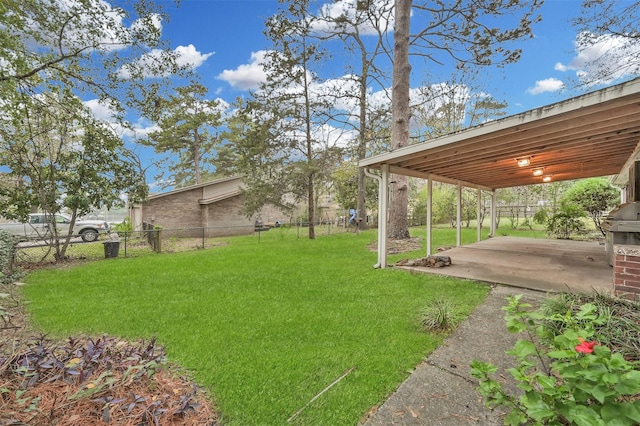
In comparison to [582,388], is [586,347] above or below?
above

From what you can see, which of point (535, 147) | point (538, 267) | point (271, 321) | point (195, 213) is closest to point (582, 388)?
point (271, 321)

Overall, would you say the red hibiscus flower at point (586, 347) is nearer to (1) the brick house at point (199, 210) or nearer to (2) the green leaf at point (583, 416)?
(2) the green leaf at point (583, 416)

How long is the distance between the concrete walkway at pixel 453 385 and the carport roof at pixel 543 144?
9.13ft

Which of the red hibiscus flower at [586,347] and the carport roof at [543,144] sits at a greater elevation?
the carport roof at [543,144]

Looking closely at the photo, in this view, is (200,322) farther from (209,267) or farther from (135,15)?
(135,15)

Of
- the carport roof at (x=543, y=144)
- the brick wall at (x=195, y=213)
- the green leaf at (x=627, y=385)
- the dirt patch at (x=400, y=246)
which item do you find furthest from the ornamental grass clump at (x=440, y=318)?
the brick wall at (x=195, y=213)

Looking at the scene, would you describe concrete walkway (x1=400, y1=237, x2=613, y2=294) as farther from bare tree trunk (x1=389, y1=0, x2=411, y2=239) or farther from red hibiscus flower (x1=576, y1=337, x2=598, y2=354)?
bare tree trunk (x1=389, y1=0, x2=411, y2=239)

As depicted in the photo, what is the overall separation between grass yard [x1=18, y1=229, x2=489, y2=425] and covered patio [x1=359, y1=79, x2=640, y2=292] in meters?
1.81

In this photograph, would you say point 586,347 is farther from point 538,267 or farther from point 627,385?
point 538,267

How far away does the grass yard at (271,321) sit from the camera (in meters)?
2.24

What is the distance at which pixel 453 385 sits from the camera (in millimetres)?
2311

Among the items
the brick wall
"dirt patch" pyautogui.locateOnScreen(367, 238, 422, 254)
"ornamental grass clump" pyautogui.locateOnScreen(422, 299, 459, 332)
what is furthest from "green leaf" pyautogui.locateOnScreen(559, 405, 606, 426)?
the brick wall

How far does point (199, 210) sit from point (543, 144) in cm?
1580

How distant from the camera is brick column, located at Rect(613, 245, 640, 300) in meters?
3.13
